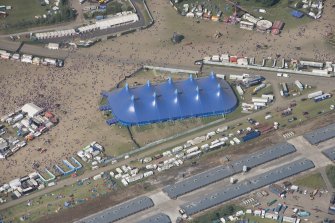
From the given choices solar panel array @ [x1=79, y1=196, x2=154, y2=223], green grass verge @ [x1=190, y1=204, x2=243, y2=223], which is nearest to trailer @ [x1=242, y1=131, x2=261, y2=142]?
green grass verge @ [x1=190, y1=204, x2=243, y2=223]

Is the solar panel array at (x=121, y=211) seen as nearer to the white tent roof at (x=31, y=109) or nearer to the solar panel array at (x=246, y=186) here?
the solar panel array at (x=246, y=186)

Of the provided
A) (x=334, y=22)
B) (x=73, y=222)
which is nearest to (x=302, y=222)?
(x=73, y=222)

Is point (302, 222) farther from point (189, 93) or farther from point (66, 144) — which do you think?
point (66, 144)

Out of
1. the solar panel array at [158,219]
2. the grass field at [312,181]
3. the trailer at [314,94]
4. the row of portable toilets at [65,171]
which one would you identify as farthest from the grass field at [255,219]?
the trailer at [314,94]

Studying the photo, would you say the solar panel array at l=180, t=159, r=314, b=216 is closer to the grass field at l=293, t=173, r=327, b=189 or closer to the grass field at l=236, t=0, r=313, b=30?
the grass field at l=293, t=173, r=327, b=189

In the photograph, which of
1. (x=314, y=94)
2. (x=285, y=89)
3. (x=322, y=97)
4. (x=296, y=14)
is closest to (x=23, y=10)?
(x=296, y=14)
